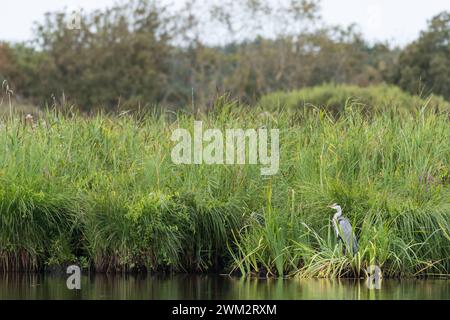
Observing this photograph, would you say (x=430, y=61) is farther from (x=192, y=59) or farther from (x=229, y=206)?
(x=229, y=206)

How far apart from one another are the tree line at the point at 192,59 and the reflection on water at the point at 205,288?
2649 centimetres

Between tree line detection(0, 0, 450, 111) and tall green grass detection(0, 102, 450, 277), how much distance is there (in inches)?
981

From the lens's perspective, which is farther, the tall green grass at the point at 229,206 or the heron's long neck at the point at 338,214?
the tall green grass at the point at 229,206

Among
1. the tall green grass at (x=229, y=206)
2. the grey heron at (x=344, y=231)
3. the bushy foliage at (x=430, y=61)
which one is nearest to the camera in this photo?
the grey heron at (x=344, y=231)

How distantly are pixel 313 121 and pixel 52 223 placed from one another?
3.57 metres

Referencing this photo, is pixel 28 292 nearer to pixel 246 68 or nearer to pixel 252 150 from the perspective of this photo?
pixel 252 150

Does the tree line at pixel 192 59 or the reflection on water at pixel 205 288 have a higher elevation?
the tree line at pixel 192 59

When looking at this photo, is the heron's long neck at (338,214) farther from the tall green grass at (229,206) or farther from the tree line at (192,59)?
the tree line at (192,59)

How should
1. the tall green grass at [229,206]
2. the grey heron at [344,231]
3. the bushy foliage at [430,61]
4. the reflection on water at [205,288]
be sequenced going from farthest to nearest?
the bushy foliage at [430,61]
the tall green grass at [229,206]
the grey heron at [344,231]
the reflection on water at [205,288]

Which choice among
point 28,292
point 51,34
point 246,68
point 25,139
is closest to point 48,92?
point 51,34

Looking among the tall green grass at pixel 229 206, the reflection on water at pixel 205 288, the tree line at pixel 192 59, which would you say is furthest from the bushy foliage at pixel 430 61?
the reflection on water at pixel 205 288

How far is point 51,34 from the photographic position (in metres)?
41.1

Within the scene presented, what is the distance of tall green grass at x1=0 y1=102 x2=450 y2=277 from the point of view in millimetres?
10078

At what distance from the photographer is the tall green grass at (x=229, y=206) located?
10.1m
